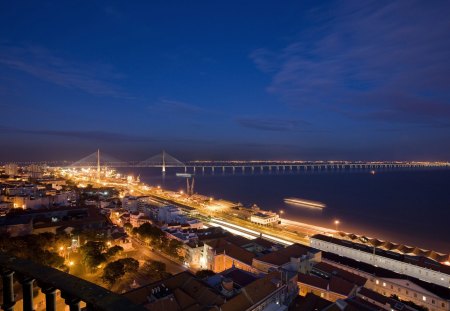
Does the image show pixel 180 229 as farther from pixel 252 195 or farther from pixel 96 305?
pixel 252 195

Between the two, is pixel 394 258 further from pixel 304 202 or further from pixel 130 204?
pixel 304 202

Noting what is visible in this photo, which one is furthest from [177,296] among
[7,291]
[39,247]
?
[7,291]

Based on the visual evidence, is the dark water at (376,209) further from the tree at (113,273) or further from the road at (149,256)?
the tree at (113,273)

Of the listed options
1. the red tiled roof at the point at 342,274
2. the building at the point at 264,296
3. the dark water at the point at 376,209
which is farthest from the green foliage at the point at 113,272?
the dark water at the point at 376,209

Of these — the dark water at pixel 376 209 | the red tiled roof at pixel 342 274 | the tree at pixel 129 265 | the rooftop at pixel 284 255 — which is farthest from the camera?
the dark water at pixel 376 209

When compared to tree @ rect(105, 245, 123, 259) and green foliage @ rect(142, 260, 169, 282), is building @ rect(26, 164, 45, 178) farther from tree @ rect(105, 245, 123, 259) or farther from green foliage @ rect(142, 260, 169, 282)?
green foliage @ rect(142, 260, 169, 282)

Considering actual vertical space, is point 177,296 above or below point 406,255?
above
